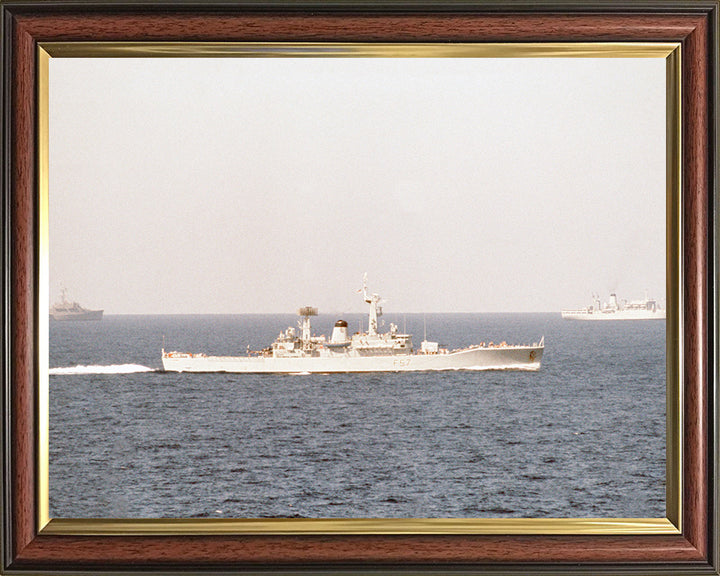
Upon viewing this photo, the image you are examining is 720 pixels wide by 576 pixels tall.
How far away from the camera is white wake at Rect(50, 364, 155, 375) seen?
4.49 ft

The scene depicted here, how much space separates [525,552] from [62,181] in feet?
3.77

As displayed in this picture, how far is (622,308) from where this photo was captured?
4.39 feet

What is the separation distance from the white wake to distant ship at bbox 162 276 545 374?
0.06 meters

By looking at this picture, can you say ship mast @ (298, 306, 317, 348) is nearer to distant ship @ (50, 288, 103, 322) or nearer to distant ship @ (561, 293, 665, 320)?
distant ship @ (50, 288, 103, 322)

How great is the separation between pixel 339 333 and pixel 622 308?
554mm

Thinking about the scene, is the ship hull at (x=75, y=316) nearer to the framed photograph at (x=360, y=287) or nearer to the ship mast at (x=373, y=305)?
the framed photograph at (x=360, y=287)

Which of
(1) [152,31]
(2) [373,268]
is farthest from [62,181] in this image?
(2) [373,268]

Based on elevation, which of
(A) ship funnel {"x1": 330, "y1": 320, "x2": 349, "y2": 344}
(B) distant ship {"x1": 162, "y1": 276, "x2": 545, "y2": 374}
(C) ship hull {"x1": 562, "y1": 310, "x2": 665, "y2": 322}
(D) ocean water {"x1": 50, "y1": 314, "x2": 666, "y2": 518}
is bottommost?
(D) ocean water {"x1": 50, "y1": 314, "x2": 666, "y2": 518}

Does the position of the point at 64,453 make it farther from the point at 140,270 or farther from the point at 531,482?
the point at 531,482

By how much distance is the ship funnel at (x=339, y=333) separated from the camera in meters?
1.42

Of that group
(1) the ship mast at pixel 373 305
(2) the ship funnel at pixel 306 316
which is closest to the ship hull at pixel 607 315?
(1) the ship mast at pixel 373 305

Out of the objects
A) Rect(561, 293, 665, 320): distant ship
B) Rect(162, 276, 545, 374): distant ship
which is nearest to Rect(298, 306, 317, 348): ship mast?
Rect(162, 276, 545, 374): distant ship

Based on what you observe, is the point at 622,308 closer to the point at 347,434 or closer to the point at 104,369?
the point at 347,434

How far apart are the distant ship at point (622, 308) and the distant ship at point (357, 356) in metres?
0.09
